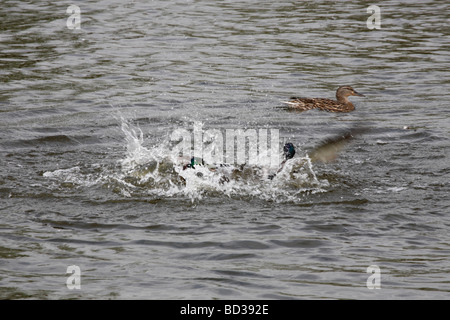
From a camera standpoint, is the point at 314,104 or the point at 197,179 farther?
the point at 314,104

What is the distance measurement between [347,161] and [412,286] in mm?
3256

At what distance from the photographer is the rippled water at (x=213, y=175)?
5.44m

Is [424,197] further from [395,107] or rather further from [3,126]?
[3,126]

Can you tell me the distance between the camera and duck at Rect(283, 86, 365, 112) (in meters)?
10.5

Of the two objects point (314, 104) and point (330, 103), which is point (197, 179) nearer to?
point (314, 104)

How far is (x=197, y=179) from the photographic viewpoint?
7.21m

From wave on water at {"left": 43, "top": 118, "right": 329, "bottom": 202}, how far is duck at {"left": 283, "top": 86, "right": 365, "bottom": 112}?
2788 millimetres

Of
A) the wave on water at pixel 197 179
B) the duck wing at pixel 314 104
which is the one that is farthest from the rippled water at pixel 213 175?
the duck wing at pixel 314 104

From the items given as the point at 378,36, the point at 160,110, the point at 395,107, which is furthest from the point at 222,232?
the point at 378,36

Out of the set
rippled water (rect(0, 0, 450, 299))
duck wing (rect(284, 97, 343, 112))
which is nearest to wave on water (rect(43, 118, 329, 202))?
rippled water (rect(0, 0, 450, 299))

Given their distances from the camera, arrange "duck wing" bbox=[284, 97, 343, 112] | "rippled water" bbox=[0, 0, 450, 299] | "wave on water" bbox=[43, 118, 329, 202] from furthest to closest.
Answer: "duck wing" bbox=[284, 97, 343, 112], "wave on water" bbox=[43, 118, 329, 202], "rippled water" bbox=[0, 0, 450, 299]

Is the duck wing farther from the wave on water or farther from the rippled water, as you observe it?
the wave on water

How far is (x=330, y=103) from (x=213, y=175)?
13.7 feet

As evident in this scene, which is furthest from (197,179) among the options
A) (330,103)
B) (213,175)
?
(330,103)
